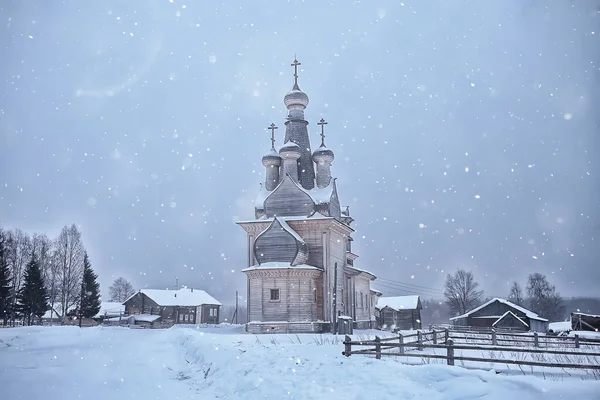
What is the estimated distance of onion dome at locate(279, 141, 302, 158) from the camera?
3766cm

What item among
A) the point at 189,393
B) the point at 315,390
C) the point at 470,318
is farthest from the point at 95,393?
the point at 470,318

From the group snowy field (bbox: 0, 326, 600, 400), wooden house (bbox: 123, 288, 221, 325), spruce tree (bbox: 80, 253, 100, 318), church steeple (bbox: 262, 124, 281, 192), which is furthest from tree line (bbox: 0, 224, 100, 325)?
→ snowy field (bbox: 0, 326, 600, 400)

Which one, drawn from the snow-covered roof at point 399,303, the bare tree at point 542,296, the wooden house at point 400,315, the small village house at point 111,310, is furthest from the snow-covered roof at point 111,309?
the bare tree at point 542,296

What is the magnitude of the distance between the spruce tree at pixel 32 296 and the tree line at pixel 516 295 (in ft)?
212

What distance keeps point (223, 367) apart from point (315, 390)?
4553 millimetres

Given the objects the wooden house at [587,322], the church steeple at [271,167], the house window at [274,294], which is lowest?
the wooden house at [587,322]

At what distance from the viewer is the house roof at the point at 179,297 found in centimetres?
6662

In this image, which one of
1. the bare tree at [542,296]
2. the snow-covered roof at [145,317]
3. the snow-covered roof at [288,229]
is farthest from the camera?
the bare tree at [542,296]

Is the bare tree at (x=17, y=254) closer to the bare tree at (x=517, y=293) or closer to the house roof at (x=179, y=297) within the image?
the house roof at (x=179, y=297)

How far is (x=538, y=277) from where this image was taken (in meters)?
100

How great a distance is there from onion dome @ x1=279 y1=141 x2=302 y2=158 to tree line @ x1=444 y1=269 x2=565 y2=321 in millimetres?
58935

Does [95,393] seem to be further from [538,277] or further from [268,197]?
[538,277]

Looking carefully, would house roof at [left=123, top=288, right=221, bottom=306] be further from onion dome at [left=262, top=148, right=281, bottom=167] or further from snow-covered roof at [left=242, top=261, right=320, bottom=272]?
snow-covered roof at [left=242, top=261, right=320, bottom=272]

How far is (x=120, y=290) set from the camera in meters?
105
